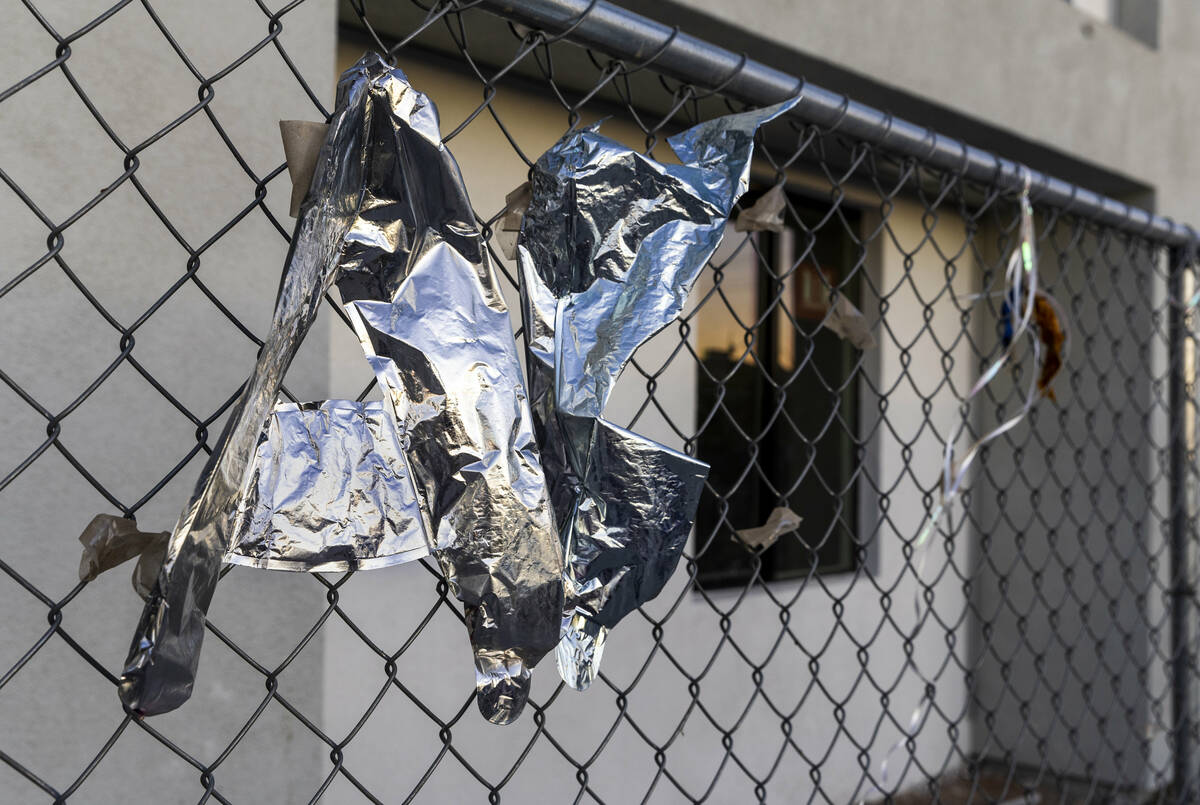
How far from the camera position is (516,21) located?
118 centimetres

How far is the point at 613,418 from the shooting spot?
324cm

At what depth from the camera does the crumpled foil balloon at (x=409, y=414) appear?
34.3 inches

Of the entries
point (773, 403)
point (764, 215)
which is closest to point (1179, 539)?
point (773, 403)

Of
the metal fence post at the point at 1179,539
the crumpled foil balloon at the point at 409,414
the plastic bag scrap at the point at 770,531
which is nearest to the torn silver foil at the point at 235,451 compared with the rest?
the crumpled foil balloon at the point at 409,414

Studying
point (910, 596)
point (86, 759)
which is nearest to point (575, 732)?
point (910, 596)

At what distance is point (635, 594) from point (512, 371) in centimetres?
29

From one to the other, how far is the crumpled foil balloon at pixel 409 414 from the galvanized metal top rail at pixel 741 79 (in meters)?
0.30

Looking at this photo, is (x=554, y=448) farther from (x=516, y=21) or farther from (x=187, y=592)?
(x=516, y=21)

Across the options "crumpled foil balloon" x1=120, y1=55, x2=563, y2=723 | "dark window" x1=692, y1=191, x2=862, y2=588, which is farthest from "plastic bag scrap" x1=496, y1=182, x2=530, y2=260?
"dark window" x1=692, y1=191, x2=862, y2=588

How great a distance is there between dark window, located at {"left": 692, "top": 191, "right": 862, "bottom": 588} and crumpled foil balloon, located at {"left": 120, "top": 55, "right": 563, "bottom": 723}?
8.83 feet

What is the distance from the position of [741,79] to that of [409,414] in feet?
2.52

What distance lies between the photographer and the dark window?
381 centimetres

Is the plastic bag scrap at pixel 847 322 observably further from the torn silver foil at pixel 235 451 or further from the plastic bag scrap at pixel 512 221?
the torn silver foil at pixel 235 451

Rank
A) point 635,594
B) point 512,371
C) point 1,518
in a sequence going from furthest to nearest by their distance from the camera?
1. point 1,518
2. point 635,594
3. point 512,371
